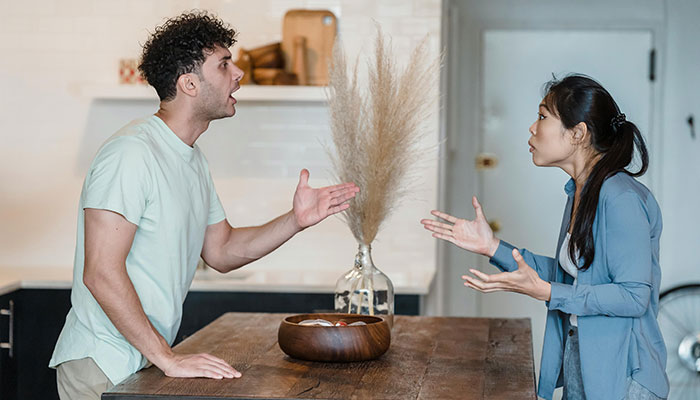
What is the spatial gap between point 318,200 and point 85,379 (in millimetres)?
772

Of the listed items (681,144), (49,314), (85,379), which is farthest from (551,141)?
(681,144)

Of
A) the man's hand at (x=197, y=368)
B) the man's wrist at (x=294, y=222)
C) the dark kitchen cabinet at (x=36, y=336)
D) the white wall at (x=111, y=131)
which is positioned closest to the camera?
the man's hand at (x=197, y=368)

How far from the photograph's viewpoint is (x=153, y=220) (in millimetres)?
2086

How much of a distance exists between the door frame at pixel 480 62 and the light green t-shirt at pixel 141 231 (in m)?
2.85

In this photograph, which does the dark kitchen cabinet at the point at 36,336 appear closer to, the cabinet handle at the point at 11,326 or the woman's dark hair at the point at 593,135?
the cabinet handle at the point at 11,326

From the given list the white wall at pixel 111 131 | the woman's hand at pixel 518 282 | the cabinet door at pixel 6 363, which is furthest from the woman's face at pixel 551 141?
the cabinet door at pixel 6 363

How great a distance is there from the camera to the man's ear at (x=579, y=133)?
7.34 ft

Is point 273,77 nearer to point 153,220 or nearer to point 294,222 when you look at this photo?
point 294,222

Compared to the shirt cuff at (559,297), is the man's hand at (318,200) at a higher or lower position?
higher

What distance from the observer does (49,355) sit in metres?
3.49

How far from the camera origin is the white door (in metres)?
5.01

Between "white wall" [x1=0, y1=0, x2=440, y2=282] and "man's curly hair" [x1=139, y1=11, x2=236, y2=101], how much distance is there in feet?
5.43

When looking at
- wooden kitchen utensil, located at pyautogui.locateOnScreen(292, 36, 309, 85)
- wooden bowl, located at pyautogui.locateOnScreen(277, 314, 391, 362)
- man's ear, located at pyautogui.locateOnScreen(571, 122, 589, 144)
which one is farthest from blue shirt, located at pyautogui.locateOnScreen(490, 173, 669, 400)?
wooden kitchen utensil, located at pyautogui.locateOnScreen(292, 36, 309, 85)

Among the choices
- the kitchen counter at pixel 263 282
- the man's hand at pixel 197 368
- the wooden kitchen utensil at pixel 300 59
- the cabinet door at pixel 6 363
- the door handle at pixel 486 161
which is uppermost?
the wooden kitchen utensil at pixel 300 59
